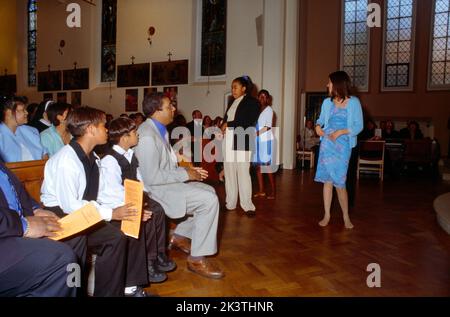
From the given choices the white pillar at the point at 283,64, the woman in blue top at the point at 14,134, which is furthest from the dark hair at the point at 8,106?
the white pillar at the point at 283,64

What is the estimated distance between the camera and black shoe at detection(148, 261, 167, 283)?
2834 millimetres

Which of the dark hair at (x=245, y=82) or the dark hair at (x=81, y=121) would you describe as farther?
the dark hair at (x=245, y=82)

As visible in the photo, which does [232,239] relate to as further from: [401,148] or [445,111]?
[445,111]

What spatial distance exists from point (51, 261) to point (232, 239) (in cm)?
231

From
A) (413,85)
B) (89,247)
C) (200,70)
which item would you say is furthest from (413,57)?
(89,247)

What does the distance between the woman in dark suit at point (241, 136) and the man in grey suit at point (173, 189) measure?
1799mm

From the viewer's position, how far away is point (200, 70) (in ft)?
39.7

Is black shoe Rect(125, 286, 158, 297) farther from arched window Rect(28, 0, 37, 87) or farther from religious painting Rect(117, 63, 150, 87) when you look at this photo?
arched window Rect(28, 0, 37, 87)

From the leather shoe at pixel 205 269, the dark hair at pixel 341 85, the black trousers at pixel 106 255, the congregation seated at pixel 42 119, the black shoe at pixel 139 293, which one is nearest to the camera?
the black trousers at pixel 106 255

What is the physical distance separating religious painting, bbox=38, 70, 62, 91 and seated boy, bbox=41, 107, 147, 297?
1414 cm

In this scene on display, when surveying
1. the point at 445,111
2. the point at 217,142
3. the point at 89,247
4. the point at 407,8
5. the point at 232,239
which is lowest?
the point at 232,239

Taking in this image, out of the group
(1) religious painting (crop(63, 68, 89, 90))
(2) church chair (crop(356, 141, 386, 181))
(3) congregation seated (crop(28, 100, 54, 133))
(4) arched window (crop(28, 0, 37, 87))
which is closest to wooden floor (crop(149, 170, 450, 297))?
(3) congregation seated (crop(28, 100, 54, 133))

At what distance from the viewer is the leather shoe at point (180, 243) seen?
3.50 meters

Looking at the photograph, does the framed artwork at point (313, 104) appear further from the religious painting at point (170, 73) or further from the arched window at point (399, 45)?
the religious painting at point (170, 73)
